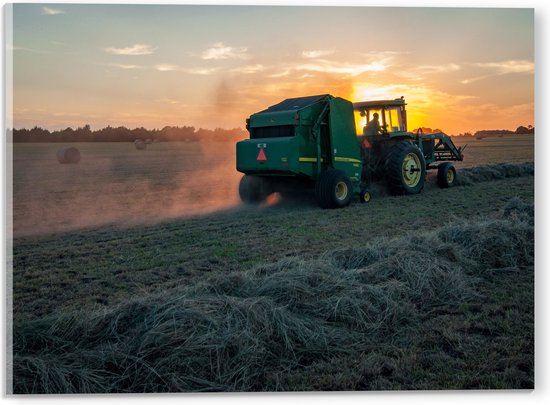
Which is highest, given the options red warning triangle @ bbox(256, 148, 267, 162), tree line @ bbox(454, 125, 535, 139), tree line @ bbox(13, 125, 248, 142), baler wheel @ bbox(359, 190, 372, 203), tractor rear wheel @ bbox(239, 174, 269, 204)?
tree line @ bbox(13, 125, 248, 142)

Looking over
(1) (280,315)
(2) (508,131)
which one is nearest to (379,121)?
(2) (508,131)

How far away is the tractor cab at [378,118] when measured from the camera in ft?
35.2

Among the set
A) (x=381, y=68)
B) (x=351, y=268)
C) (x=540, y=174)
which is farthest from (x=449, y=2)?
(x=351, y=268)

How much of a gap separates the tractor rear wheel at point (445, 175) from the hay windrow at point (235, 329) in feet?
28.3

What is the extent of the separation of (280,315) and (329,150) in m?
6.59

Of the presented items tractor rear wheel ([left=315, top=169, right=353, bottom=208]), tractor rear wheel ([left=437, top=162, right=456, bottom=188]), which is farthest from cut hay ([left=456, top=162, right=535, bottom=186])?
tractor rear wheel ([left=315, top=169, right=353, bottom=208])

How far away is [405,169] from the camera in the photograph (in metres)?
11.7

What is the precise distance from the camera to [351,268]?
208 inches

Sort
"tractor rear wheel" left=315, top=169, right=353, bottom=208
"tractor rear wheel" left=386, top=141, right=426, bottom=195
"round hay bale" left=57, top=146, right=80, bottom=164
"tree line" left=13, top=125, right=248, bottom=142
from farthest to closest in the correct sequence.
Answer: "tractor rear wheel" left=386, top=141, right=426, bottom=195
"tractor rear wheel" left=315, top=169, right=353, bottom=208
"round hay bale" left=57, top=146, right=80, bottom=164
"tree line" left=13, top=125, right=248, bottom=142

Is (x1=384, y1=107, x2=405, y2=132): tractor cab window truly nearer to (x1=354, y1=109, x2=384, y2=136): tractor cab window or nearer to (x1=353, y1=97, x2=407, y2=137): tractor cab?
(x1=353, y1=97, x2=407, y2=137): tractor cab

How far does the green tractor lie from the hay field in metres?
2.94

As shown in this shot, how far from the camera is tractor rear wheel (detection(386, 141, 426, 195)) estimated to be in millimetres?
11281

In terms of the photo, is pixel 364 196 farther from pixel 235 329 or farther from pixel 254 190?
pixel 235 329

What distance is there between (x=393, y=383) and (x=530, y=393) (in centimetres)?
133
